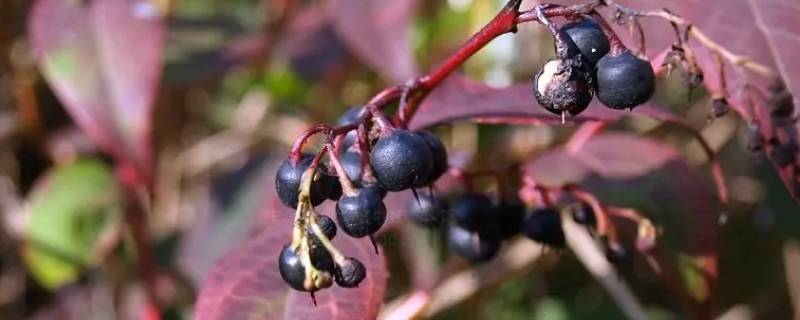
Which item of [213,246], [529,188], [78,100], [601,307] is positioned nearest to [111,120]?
[78,100]

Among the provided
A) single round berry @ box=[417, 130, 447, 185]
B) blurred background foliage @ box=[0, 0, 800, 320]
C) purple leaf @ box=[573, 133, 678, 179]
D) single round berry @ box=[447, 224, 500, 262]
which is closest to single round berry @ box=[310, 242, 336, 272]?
single round berry @ box=[417, 130, 447, 185]

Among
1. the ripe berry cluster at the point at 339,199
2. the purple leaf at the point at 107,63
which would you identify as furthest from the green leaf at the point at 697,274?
the purple leaf at the point at 107,63

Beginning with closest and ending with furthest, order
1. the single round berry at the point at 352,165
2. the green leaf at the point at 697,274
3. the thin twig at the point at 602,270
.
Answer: the single round berry at the point at 352,165, the green leaf at the point at 697,274, the thin twig at the point at 602,270

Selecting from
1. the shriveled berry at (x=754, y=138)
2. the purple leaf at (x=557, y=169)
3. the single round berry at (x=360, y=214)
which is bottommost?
the purple leaf at (x=557, y=169)

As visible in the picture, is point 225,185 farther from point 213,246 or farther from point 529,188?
point 529,188

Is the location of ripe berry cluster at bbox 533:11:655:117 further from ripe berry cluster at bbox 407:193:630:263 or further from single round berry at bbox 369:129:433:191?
ripe berry cluster at bbox 407:193:630:263

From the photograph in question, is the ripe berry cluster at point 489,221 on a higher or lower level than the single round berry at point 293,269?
lower

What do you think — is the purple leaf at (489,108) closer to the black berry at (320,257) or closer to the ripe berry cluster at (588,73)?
the ripe berry cluster at (588,73)

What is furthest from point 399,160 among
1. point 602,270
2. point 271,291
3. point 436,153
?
point 602,270

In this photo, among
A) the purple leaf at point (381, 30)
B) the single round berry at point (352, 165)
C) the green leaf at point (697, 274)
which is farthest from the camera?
the purple leaf at point (381, 30)
